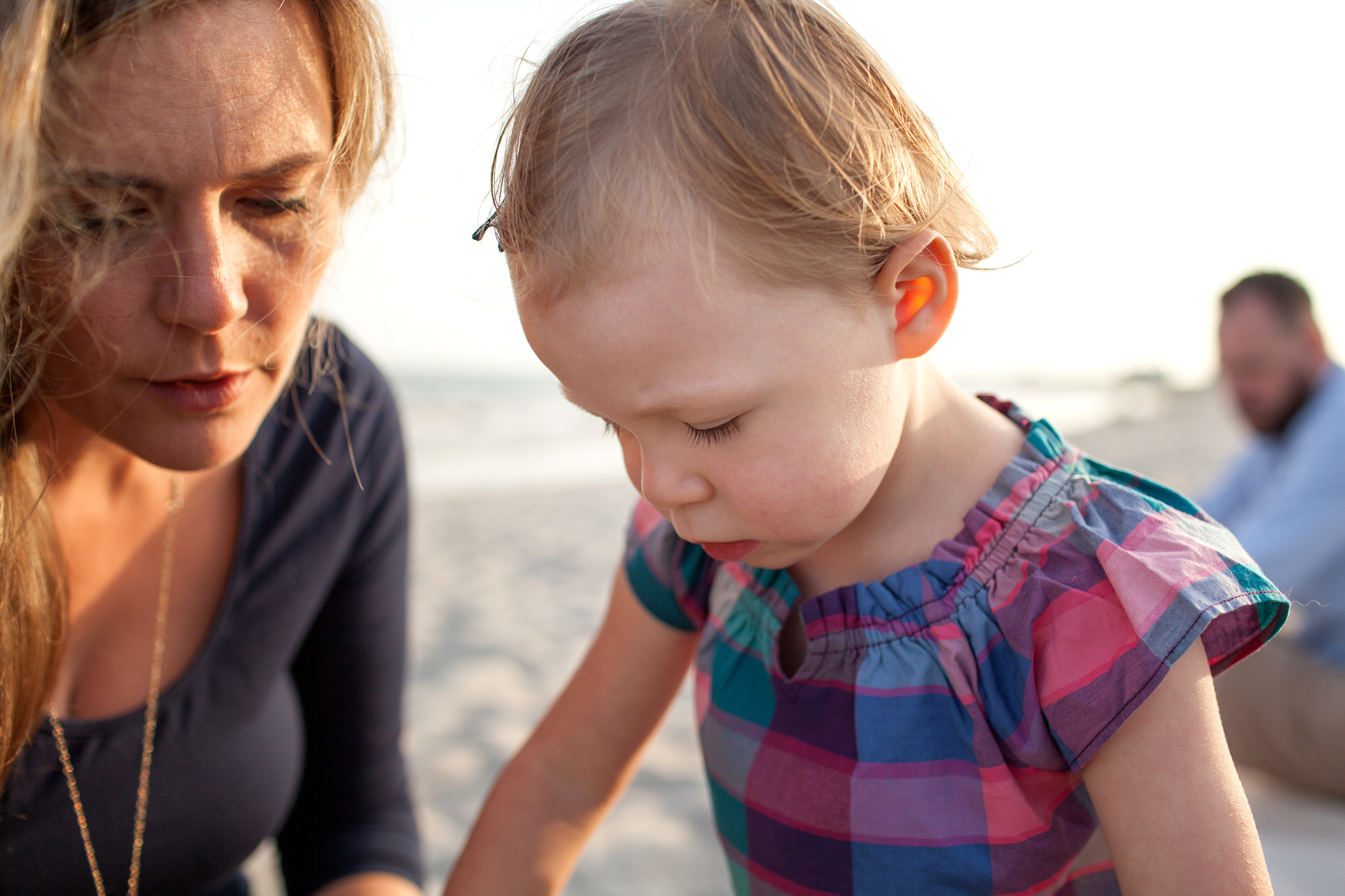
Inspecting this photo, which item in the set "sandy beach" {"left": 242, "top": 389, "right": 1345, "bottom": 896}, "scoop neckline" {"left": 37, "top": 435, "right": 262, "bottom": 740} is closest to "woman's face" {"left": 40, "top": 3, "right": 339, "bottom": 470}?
"scoop neckline" {"left": 37, "top": 435, "right": 262, "bottom": 740}

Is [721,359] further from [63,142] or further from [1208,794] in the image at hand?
[63,142]

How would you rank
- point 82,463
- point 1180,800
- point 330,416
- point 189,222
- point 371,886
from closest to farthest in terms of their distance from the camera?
point 1180,800 < point 189,222 < point 82,463 < point 371,886 < point 330,416

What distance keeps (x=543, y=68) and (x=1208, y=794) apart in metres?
1.03

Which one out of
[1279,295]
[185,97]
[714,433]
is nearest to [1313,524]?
[1279,295]

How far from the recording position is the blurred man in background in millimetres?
2562

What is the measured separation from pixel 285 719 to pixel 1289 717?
8.96 ft

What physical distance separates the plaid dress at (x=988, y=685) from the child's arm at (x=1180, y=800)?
0.03 m

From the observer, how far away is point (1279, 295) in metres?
3.92

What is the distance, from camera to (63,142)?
3.18 feet

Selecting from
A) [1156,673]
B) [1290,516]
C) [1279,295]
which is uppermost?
[1156,673]

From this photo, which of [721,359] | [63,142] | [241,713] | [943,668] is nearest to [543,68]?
[721,359]

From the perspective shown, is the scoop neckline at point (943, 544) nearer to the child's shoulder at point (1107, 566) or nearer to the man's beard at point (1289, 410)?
the child's shoulder at point (1107, 566)

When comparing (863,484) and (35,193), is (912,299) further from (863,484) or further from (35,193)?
(35,193)

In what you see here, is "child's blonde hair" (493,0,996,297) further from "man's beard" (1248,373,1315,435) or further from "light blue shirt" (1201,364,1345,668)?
"man's beard" (1248,373,1315,435)
